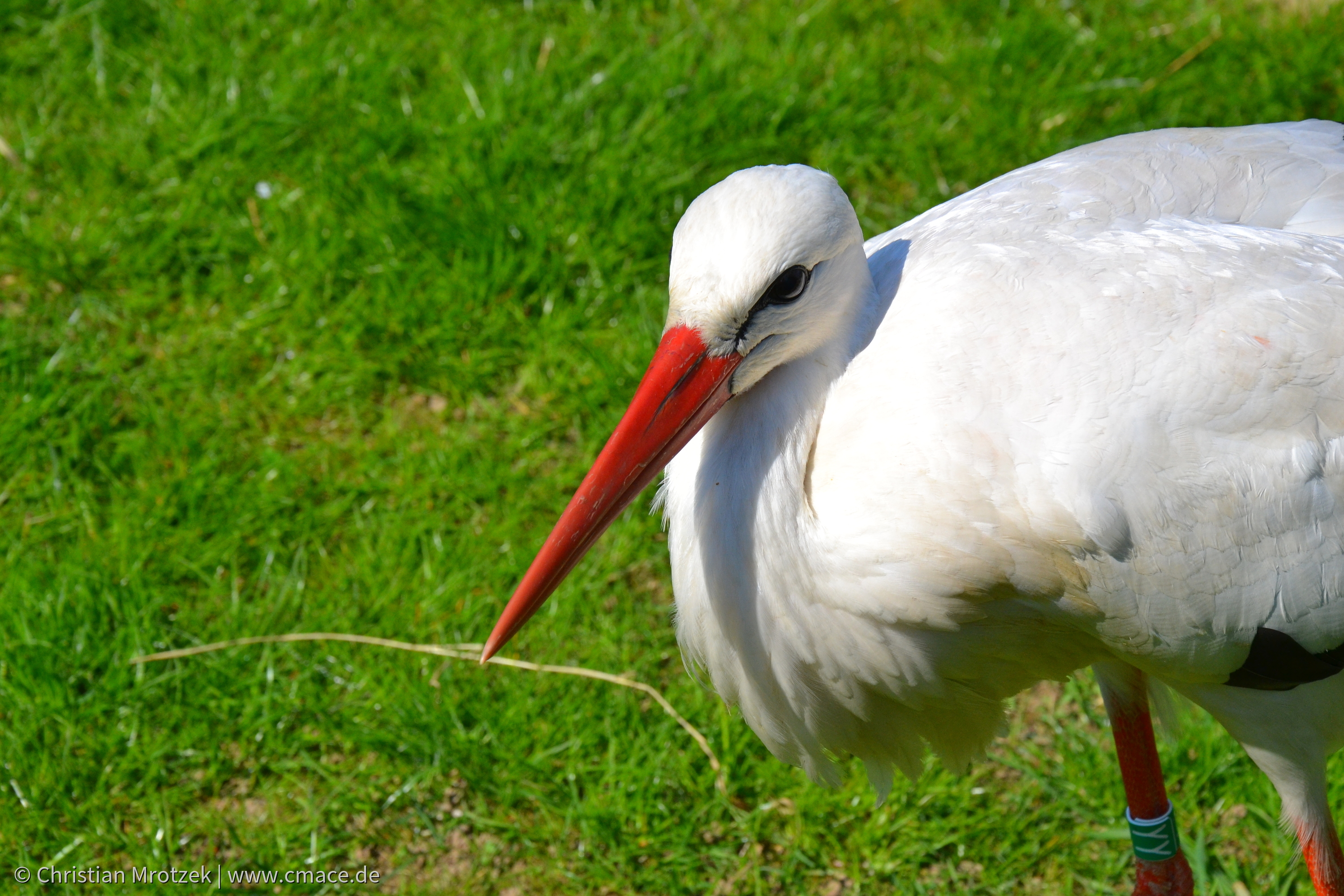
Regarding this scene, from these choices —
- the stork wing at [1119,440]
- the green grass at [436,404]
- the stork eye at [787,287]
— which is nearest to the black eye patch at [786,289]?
the stork eye at [787,287]

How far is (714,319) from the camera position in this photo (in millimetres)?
1690

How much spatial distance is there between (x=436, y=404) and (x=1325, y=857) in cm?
227

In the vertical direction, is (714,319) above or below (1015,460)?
above

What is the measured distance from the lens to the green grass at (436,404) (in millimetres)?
2482

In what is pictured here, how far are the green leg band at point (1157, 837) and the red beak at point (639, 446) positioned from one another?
1.27 m

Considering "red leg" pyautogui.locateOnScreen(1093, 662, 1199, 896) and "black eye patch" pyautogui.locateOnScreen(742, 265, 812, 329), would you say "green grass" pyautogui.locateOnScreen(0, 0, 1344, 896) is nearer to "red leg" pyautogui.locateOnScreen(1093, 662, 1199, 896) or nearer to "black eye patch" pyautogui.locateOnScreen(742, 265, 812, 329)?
"red leg" pyautogui.locateOnScreen(1093, 662, 1199, 896)

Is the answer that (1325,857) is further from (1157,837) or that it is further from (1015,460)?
(1015,460)

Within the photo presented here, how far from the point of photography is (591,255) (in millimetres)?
3354

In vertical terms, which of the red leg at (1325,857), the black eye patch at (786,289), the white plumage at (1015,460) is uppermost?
the black eye patch at (786,289)

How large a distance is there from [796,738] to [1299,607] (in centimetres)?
80

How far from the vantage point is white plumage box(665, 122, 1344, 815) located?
167 cm

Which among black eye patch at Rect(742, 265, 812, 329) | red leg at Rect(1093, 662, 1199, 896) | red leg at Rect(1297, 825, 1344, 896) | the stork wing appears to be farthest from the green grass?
black eye patch at Rect(742, 265, 812, 329)

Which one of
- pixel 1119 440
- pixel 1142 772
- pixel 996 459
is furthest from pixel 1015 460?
pixel 1142 772

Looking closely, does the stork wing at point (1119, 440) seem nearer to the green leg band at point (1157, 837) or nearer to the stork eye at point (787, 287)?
the stork eye at point (787, 287)
